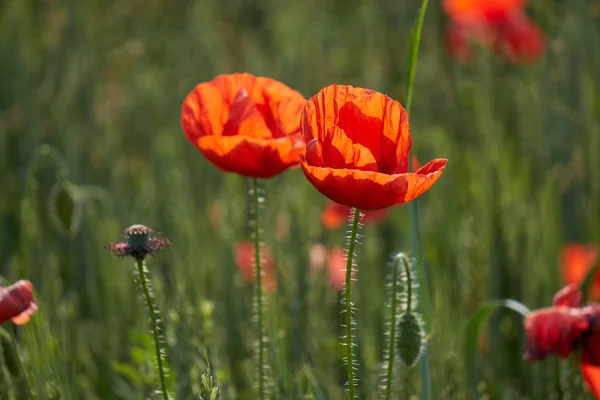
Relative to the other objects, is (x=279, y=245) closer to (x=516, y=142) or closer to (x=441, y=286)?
(x=441, y=286)

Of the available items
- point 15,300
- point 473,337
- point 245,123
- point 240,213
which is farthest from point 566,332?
point 240,213

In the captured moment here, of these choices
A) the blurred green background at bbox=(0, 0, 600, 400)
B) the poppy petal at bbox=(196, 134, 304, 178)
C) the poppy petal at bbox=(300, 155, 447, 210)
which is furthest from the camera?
the blurred green background at bbox=(0, 0, 600, 400)

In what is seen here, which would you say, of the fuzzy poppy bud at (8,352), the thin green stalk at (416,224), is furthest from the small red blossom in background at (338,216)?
the fuzzy poppy bud at (8,352)

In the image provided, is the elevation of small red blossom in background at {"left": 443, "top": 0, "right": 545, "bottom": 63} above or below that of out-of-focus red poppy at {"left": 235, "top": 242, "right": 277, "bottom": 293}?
above

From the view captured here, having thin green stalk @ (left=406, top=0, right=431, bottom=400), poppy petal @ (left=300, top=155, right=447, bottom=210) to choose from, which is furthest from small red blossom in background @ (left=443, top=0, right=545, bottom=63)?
poppy petal @ (left=300, top=155, right=447, bottom=210)

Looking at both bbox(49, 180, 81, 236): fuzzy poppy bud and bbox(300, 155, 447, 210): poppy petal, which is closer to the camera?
bbox(300, 155, 447, 210): poppy petal

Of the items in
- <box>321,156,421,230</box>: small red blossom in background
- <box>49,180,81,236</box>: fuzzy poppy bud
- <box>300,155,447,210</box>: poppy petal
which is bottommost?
<box>300,155,447,210</box>: poppy petal

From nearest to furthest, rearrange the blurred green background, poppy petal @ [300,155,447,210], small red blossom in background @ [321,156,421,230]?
poppy petal @ [300,155,447,210]
the blurred green background
small red blossom in background @ [321,156,421,230]

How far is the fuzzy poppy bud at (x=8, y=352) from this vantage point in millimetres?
1229

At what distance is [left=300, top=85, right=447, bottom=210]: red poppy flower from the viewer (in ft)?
3.22

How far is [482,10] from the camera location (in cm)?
320

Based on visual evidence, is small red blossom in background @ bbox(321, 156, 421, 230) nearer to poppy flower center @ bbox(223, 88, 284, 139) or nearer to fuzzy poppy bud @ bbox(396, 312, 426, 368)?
poppy flower center @ bbox(223, 88, 284, 139)

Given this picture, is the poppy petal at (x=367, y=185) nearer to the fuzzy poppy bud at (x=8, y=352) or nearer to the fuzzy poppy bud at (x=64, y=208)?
the fuzzy poppy bud at (x=8, y=352)

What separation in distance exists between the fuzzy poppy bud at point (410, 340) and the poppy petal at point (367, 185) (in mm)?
239
